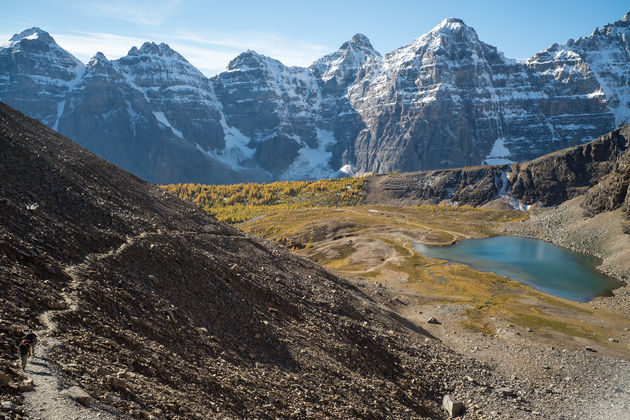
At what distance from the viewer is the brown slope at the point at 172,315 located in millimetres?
19172

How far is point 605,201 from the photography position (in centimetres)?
15925

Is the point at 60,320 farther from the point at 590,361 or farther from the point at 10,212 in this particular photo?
the point at 590,361

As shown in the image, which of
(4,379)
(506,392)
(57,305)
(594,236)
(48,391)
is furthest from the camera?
(594,236)

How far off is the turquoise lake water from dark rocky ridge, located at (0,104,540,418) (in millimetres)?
71217

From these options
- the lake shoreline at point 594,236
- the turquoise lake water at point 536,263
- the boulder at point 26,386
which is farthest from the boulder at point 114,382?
the turquoise lake water at point 536,263

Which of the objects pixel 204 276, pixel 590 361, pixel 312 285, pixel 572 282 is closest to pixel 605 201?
pixel 572 282

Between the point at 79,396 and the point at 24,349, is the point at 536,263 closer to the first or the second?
the point at 79,396

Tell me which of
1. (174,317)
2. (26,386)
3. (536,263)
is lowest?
(536,263)

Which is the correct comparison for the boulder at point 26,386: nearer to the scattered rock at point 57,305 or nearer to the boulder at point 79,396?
the boulder at point 79,396

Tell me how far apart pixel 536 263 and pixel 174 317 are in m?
123

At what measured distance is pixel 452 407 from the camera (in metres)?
33.0

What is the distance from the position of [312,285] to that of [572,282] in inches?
3368

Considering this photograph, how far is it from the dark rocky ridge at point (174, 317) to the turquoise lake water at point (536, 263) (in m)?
71.2

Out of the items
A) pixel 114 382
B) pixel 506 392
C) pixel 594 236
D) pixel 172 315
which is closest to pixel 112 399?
pixel 114 382
